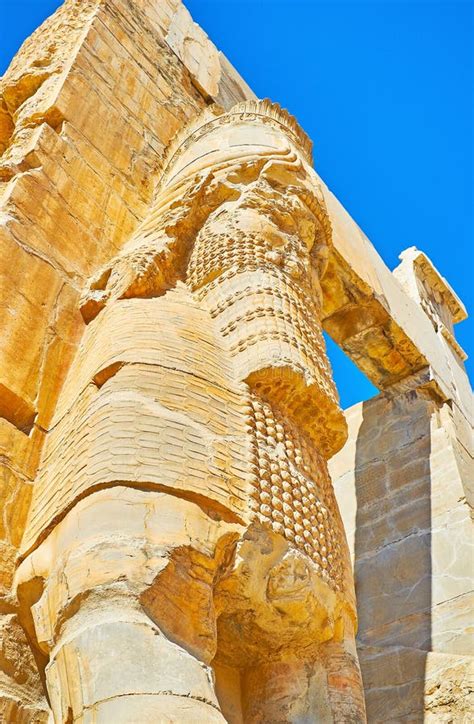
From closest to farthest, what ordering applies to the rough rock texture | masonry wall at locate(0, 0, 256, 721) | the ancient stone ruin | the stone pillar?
1. the stone pillar
2. the ancient stone ruin
3. masonry wall at locate(0, 0, 256, 721)
4. the rough rock texture

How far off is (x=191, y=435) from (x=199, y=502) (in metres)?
0.28

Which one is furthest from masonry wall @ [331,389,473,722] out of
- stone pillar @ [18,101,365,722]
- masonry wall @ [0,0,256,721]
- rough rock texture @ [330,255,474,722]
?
masonry wall @ [0,0,256,721]

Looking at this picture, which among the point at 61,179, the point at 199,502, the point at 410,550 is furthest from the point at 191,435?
the point at 410,550

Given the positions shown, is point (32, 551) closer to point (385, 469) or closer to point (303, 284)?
point (303, 284)

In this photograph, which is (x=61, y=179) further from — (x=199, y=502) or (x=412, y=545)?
(x=412, y=545)

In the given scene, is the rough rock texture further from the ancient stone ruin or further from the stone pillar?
the stone pillar

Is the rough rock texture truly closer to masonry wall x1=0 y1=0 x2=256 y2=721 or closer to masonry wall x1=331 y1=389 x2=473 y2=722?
masonry wall x1=331 y1=389 x2=473 y2=722

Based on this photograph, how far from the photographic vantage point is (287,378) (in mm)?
3104

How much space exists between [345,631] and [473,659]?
1936mm

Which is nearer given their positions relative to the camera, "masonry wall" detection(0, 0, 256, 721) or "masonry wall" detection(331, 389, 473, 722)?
"masonry wall" detection(0, 0, 256, 721)

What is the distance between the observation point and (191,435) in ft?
8.94

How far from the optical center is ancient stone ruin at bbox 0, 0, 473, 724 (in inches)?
90.8

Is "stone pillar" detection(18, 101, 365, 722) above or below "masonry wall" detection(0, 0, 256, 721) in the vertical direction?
below

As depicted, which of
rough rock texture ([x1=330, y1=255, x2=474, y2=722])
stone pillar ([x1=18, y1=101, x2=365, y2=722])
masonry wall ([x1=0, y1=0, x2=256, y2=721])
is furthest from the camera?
rough rock texture ([x1=330, y1=255, x2=474, y2=722])
